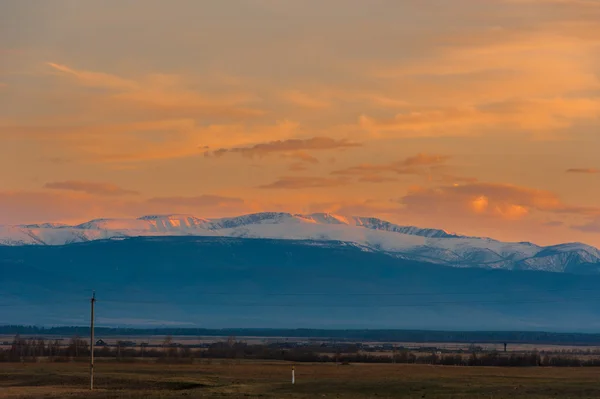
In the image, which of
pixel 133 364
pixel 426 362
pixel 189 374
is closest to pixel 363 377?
pixel 189 374

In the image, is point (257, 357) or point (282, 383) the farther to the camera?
point (257, 357)

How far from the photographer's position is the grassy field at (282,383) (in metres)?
82.0

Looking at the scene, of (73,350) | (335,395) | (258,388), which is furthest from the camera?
(73,350)

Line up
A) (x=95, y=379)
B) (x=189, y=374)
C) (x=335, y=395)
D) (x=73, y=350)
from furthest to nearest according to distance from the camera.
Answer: (x=73, y=350) → (x=189, y=374) → (x=95, y=379) → (x=335, y=395)

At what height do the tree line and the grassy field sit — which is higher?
the tree line

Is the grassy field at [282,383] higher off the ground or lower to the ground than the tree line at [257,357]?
lower

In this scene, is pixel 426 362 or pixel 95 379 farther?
pixel 426 362

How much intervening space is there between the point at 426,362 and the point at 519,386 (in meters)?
59.7

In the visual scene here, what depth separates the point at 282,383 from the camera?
92688 mm

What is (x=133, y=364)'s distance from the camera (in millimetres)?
131250

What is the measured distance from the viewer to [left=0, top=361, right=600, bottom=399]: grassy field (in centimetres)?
8200

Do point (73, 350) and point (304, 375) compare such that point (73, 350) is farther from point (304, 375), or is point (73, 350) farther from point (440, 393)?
point (440, 393)

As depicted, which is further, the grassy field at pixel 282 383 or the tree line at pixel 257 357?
the tree line at pixel 257 357

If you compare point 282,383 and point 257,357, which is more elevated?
point 257,357
